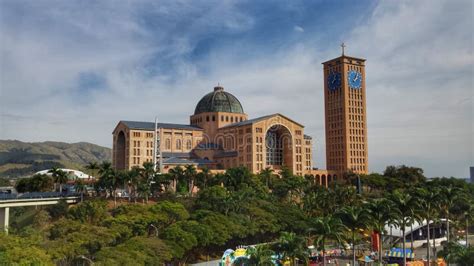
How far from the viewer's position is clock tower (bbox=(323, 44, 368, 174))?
136125 mm

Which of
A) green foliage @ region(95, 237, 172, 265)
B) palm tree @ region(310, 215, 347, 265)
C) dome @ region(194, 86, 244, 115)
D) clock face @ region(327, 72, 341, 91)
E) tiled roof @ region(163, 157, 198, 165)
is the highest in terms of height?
clock face @ region(327, 72, 341, 91)

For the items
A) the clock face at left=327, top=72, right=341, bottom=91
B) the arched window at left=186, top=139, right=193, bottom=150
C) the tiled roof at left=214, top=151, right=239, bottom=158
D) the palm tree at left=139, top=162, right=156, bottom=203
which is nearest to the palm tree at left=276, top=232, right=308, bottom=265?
the palm tree at left=139, top=162, right=156, bottom=203

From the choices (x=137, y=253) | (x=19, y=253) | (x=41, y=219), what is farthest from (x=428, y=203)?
(x=41, y=219)

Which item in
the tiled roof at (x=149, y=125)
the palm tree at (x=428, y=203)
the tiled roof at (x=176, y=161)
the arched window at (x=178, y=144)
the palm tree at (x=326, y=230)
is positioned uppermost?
the tiled roof at (x=149, y=125)

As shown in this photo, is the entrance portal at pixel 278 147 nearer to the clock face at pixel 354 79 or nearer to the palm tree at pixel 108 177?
the clock face at pixel 354 79

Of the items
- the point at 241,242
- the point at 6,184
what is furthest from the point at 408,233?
the point at 6,184

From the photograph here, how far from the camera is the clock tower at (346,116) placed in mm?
136125

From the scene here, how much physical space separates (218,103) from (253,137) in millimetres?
23107

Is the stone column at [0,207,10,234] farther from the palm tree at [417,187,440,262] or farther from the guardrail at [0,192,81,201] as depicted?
the palm tree at [417,187,440,262]

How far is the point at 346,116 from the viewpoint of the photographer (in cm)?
13562

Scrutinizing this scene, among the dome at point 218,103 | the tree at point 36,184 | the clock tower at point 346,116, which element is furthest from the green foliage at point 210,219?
the clock tower at point 346,116

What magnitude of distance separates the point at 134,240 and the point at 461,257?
37.3 meters

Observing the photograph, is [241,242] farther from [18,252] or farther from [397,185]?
[397,185]

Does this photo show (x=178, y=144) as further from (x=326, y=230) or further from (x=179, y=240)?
(x=326, y=230)
